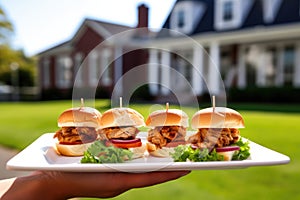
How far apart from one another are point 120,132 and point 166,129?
0.30 metres

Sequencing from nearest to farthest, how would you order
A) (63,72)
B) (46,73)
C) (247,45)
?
(247,45), (63,72), (46,73)

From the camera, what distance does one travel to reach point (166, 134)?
210 centimetres

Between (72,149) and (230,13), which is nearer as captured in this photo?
(72,149)

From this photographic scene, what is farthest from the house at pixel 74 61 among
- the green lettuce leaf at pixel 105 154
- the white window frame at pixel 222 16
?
the green lettuce leaf at pixel 105 154

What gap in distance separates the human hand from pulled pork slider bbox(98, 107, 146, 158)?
1.16 feet

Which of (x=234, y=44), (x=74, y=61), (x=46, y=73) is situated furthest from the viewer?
(x=46, y=73)

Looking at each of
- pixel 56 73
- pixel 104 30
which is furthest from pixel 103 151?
pixel 56 73

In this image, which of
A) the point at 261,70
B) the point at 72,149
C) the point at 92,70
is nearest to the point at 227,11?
the point at 261,70

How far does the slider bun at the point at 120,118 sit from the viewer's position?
80.9 inches

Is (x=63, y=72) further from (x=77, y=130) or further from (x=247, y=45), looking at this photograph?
(x=77, y=130)

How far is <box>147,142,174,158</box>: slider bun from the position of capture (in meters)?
1.98

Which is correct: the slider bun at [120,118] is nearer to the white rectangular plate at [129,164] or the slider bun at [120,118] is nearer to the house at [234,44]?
the white rectangular plate at [129,164]

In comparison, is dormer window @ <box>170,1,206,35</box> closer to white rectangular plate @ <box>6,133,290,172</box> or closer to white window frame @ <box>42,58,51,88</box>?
white window frame @ <box>42,58,51,88</box>

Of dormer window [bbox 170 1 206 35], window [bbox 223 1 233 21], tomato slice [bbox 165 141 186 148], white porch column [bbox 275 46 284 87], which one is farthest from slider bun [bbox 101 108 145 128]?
dormer window [bbox 170 1 206 35]
